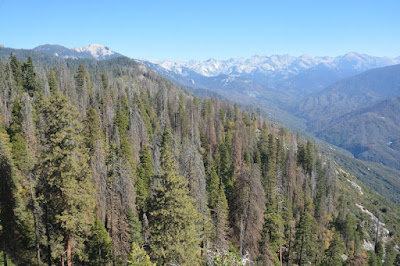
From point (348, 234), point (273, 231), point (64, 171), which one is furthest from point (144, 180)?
point (348, 234)

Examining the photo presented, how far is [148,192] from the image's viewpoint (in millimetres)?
47781

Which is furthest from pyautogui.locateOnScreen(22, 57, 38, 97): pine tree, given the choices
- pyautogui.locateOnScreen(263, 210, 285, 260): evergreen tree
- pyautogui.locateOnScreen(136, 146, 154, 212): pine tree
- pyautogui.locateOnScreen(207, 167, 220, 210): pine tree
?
pyautogui.locateOnScreen(263, 210, 285, 260): evergreen tree

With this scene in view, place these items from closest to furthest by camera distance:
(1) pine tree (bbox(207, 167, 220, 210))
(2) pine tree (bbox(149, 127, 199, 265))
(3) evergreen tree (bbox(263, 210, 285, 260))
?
(2) pine tree (bbox(149, 127, 199, 265)) → (3) evergreen tree (bbox(263, 210, 285, 260)) → (1) pine tree (bbox(207, 167, 220, 210))

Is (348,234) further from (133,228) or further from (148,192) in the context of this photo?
(133,228)

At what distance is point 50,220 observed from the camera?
64.6 feet

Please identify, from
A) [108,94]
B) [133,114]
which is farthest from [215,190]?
[108,94]

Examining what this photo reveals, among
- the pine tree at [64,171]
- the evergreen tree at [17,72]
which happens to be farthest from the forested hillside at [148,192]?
the evergreen tree at [17,72]

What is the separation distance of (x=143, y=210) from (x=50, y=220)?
910 inches

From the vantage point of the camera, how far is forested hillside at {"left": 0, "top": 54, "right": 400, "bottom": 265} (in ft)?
58.7

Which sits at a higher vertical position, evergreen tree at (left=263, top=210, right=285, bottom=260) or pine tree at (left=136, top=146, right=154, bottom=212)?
pine tree at (left=136, top=146, right=154, bottom=212)

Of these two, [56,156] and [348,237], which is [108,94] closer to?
[56,156]

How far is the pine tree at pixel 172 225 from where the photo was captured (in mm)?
19422

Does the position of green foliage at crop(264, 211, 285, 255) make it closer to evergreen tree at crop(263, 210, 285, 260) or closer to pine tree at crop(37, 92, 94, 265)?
evergreen tree at crop(263, 210, 285, 260)

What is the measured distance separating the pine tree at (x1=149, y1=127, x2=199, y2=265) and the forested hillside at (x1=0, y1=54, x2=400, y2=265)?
0.08 m
